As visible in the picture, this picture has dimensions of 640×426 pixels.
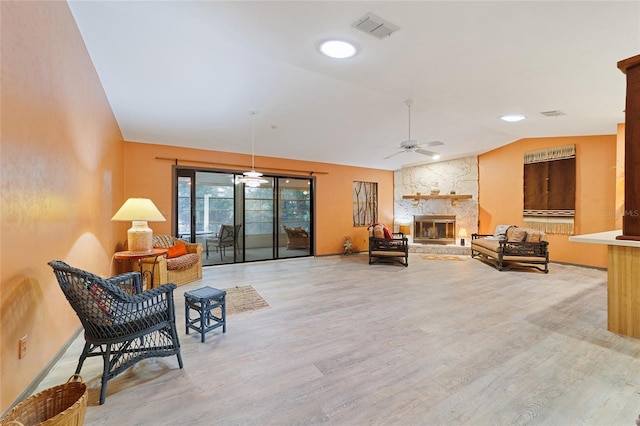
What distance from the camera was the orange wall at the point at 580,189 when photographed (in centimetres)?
561

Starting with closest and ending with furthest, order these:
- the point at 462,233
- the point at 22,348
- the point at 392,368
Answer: the point at 22,348 < the point at 392,368 < the point at 462,233

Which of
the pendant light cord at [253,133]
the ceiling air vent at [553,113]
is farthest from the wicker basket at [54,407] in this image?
the ceiling air vent at [553,113]

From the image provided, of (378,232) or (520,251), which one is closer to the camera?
(520,251)

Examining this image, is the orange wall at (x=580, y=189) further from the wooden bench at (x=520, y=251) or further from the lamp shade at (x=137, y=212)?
the lamp shade at (x=137, y=212)

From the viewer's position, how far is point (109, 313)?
76.3 inches

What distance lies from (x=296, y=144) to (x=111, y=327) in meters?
5.04

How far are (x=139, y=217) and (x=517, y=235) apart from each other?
709 centimetres

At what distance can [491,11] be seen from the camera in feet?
6.70

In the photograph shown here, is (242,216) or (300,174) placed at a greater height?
(300,174)

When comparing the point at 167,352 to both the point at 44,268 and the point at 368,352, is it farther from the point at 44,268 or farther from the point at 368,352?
the point at 368,352

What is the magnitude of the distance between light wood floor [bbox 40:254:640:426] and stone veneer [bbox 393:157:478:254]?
3897 mm

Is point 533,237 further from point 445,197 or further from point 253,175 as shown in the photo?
Answer: point 253,175


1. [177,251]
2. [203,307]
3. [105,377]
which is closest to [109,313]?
[105,377]

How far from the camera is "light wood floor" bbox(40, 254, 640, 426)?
69.1 inches
